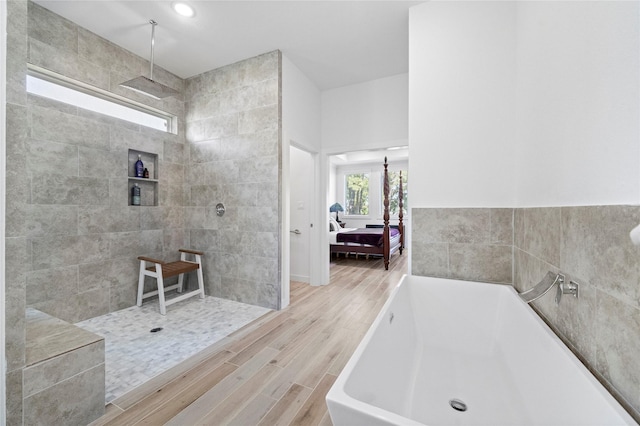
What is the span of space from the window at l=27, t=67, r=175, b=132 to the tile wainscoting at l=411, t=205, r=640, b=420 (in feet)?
11.8

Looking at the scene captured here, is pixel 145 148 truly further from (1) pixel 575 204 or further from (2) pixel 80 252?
(1) pixel 575 204

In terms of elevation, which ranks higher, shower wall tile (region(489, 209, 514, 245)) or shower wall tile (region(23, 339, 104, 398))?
shower wall tile (region(489, 209, 514, 245))

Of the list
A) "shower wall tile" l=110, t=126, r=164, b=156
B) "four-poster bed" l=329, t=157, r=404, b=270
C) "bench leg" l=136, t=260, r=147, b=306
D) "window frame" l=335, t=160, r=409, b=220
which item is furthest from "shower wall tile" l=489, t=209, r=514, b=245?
"window frame" l=335, t=160, r=409, b=220

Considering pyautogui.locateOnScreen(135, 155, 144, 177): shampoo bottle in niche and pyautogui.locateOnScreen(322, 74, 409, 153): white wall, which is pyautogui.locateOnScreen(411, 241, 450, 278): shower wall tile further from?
pyautogui.locateOnScreen(135, 155, 144, 177): shampoo bottle in niche

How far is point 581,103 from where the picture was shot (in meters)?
1.02

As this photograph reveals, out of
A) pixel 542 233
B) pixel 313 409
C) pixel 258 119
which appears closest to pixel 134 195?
pixel 258 119

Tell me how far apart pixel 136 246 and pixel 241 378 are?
220 cm

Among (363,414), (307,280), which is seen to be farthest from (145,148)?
(363,414)

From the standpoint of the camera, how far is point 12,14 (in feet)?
3.60

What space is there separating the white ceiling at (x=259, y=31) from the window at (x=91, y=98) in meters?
0.60

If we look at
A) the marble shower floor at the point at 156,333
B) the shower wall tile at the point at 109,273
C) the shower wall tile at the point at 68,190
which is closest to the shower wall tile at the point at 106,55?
the shower wall tile at the point at 68,190

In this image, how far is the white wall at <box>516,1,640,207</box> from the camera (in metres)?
0.79

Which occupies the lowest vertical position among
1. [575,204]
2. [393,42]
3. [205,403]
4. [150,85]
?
[205,403]

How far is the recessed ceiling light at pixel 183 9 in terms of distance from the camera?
221cm
